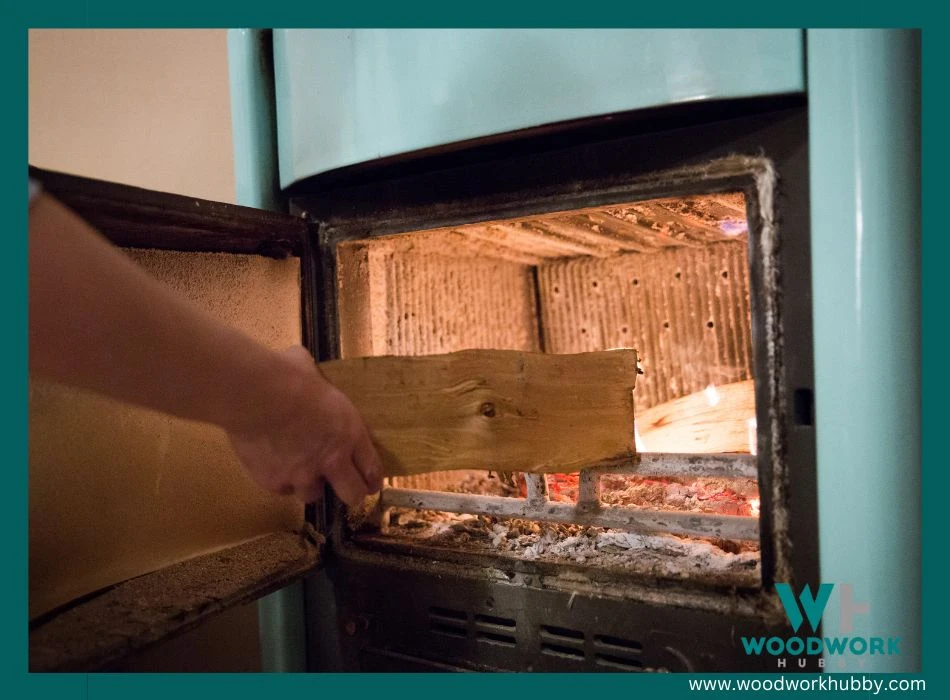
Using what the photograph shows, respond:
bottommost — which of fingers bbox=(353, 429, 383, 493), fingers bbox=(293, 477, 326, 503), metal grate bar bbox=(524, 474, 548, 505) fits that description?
metal grate bar bbox=(524, 474, 548, 505)

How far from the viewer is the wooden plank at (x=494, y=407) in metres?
0.91

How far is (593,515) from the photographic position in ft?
3.09

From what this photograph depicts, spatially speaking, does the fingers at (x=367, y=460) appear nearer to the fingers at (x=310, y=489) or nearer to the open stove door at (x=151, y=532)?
the fingers at (x=310, y=489)

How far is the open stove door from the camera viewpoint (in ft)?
2.51

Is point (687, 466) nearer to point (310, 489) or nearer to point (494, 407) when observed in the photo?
point (494, 407)

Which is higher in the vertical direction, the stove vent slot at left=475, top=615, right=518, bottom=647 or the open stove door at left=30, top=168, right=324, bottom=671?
the open stove door at left=30, top=168, right=324, bottom=671

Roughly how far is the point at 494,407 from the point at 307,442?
259 millimetres

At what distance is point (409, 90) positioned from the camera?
0.86 m

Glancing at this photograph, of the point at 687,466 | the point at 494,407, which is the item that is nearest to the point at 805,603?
the point at 687,466

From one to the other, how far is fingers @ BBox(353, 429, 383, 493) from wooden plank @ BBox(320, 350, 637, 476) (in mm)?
17

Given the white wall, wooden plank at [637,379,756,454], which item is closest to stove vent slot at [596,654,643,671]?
wooden plank at [637,379,756,454]

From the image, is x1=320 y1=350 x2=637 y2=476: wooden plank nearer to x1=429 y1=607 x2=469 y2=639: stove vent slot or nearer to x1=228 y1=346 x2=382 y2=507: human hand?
x1=228 y1=346 x2=382 y2=507: human hand

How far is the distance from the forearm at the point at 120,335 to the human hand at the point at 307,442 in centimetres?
6

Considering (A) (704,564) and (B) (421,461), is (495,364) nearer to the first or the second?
(B) (421,461)
